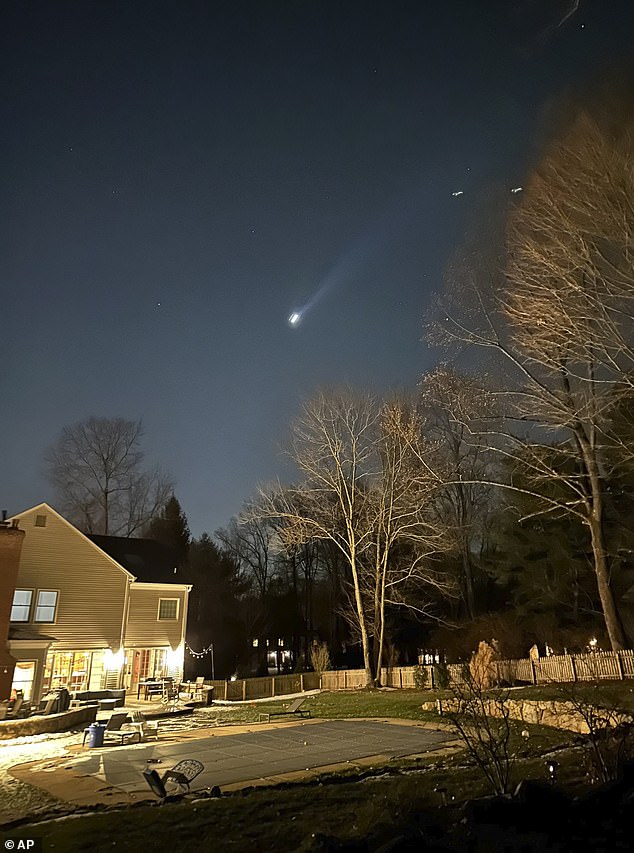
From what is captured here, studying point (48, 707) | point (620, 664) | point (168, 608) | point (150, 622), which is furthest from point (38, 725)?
point (620, 664)

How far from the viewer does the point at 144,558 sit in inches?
1102

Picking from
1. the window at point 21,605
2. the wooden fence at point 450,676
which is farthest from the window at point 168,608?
the window at point 21,605

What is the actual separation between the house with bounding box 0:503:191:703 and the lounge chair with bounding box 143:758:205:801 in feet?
48.3

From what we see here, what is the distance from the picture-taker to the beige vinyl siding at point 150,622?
24.9 metres

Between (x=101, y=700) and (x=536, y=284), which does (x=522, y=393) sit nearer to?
(x=536, y=284)

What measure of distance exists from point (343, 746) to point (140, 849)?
6.11m

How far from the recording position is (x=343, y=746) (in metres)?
10.8

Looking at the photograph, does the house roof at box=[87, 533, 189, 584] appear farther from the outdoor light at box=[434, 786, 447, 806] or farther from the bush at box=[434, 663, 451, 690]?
the outdoor light at box=[434, 786, 447, 806]

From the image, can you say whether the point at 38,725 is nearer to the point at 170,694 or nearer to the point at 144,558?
the point at 170,694

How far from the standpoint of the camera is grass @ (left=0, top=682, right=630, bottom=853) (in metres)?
5.51

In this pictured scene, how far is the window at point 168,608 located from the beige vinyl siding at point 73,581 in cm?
189

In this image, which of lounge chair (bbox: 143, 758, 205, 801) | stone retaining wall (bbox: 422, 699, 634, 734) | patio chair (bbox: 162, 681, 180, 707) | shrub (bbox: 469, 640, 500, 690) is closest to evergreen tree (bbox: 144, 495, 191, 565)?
patio chair (bbox: 162, 681, 180, 707)

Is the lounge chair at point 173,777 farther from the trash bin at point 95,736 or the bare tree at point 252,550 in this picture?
the bare tree at point 252,550

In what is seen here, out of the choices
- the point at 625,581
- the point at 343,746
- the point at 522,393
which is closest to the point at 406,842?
the point at 343,746
